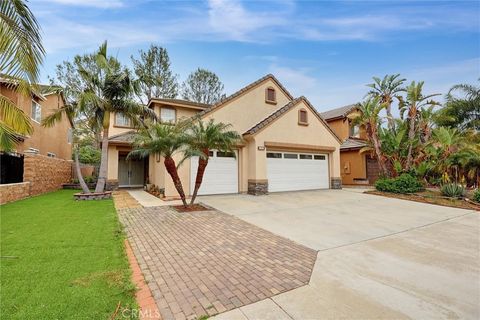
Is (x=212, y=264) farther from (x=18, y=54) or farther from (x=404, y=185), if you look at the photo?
(x=404, y=185)

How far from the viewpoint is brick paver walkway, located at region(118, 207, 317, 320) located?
3309 millimetres

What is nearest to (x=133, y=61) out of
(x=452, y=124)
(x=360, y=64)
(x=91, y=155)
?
(x=91, y=155)

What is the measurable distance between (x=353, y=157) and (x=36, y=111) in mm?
24979

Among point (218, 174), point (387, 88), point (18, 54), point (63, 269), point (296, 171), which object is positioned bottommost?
point (63, 269)

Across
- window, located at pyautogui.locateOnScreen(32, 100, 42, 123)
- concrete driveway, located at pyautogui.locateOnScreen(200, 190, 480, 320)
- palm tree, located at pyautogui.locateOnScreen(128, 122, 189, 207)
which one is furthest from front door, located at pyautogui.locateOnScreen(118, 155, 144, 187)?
concrete driveway, located at pyautogui.locateOnScreen(200, 190, 480, 320)

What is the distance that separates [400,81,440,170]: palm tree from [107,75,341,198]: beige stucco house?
4403mm

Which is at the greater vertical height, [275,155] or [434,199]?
[275,155]

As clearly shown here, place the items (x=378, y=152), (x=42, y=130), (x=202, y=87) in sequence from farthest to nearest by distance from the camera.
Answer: (x=202, y=87)
(x=42, y=130)
(x=378, y=152)

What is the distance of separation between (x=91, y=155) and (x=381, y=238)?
28.6 m

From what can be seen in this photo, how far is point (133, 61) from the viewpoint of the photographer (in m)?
26.5

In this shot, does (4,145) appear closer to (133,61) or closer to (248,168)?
(248,168)

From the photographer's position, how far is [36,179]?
44.1 ft

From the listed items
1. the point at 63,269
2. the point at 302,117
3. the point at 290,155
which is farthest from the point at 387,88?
the point at 63,269

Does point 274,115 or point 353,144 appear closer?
point 274,115
